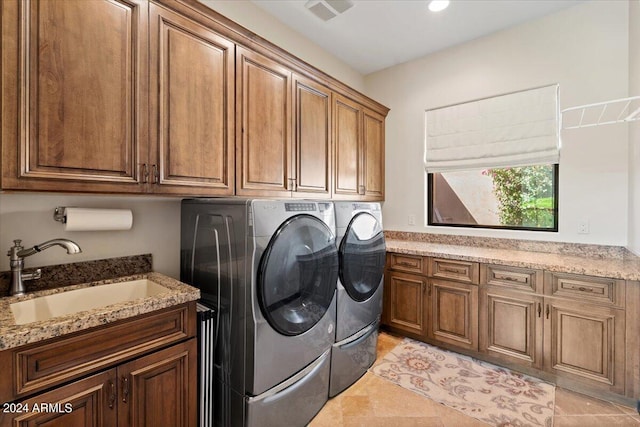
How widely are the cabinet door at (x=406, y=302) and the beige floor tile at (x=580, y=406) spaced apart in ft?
3.30

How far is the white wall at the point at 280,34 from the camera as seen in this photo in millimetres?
2285

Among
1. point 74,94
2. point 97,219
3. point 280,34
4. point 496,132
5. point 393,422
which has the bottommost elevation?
point 393,422

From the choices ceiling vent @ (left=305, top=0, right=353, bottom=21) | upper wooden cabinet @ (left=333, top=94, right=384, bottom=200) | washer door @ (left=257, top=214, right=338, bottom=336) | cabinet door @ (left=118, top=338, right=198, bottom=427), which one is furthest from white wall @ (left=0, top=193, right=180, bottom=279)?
ceiling vent @ (left=305, top=0, right=353, bottom=21)

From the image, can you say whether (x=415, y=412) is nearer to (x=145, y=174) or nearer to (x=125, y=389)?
(x=125, y=389)

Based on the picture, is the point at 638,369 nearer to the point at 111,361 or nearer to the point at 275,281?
the point at 275,281

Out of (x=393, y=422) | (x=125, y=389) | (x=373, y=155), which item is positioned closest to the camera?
(x=125, y=389)

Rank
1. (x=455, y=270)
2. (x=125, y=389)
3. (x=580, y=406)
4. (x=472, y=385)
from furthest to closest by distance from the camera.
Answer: (x=455, y=270) < (x=472, y=385) < (x=580, y=406) < (x=125, y=389)

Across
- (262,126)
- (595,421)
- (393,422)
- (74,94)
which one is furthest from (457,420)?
(74,94)

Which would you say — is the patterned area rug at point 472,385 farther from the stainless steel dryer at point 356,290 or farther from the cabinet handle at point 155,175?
the cabinet handle at point 155,175

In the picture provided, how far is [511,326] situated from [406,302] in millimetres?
837

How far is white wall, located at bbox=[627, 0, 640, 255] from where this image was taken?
204 cm

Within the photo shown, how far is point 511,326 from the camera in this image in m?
2.31

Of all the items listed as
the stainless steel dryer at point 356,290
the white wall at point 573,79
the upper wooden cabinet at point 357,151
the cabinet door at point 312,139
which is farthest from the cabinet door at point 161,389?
the white wall at point 573,79

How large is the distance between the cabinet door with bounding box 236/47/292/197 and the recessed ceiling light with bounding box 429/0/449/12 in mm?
1263
